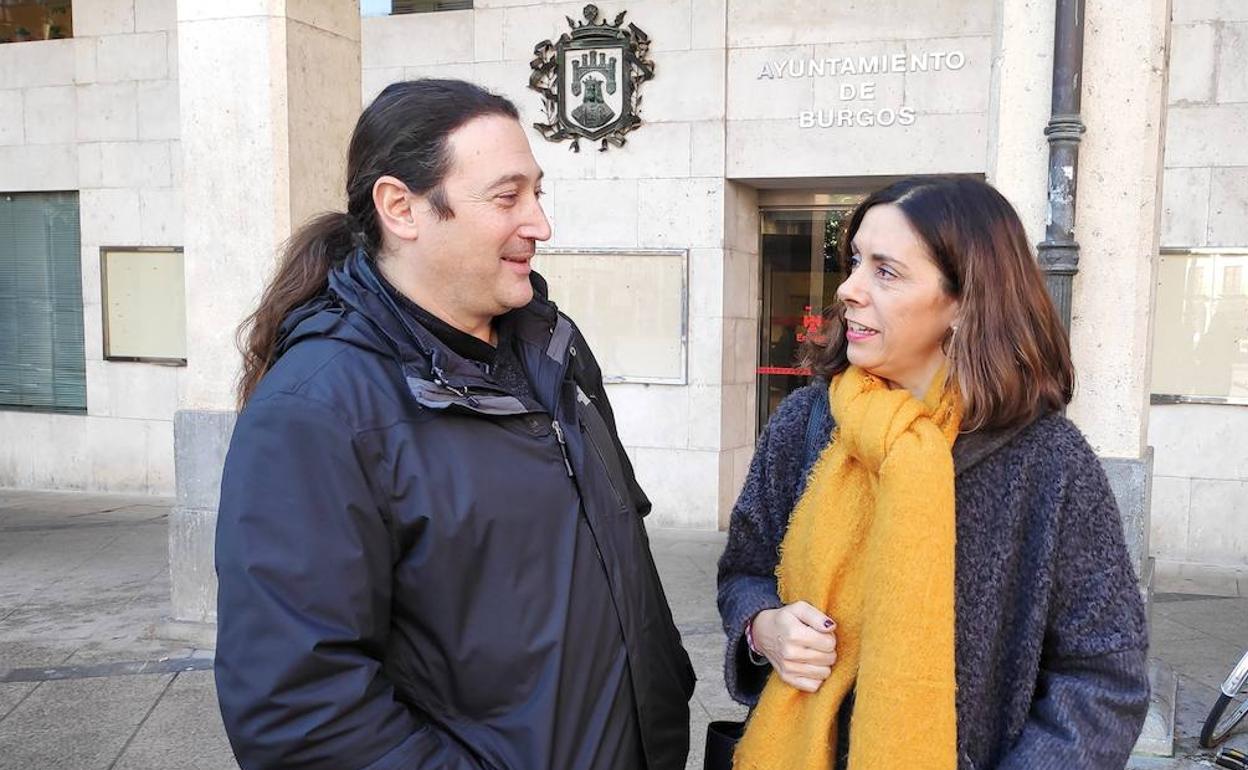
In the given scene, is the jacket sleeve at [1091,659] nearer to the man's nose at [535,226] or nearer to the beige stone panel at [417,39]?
the man's nose at [535,226]

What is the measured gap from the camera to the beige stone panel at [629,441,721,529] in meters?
8.38

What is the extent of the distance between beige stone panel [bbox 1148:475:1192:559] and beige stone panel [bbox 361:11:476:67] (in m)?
6.35

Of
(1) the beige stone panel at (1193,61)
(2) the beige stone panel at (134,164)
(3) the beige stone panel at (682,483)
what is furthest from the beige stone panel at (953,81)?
(2) the beige stone panel at (134,164)

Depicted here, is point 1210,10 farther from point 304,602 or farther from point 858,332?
point 304,602

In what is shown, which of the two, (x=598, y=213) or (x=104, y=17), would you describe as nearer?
(x=598, y=213)

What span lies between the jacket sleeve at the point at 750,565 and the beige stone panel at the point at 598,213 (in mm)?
6332

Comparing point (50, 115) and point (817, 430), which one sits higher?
point (50, 115)

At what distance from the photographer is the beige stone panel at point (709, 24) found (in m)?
8.16

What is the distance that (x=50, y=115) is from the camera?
9.90 metres

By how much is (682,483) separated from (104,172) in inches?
241

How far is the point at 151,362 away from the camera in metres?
9.77

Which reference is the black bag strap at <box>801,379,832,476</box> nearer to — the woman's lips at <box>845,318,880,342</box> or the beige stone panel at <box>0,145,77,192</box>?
the woman's lips at <box>845,318,880,342</box>

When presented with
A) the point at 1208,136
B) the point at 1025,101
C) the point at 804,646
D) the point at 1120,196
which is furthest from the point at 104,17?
the point at 804,646

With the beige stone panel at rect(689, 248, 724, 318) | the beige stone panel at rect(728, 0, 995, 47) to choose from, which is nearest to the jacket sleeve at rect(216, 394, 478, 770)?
the beige stone panel at rect(689, 248, 724, 318)
